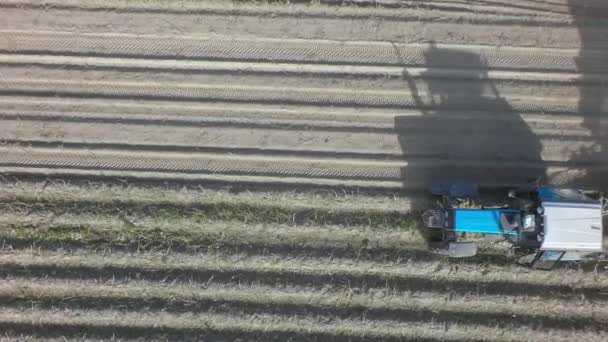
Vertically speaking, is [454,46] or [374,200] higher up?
[454,46]

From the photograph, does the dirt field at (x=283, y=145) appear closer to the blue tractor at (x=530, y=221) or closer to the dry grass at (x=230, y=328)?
the dry grass at (x=230, y=328)

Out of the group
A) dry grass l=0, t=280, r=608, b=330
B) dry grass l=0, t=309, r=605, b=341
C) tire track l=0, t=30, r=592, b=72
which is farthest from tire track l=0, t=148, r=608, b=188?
dry grass l=0, t=309, r=605, b=341

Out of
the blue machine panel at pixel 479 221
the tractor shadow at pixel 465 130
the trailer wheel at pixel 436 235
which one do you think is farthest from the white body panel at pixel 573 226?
the trailer wheel at pixel 436 235

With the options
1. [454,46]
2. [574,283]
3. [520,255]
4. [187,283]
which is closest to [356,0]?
[454,46]

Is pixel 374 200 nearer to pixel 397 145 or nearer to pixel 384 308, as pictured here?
pixel 397 145

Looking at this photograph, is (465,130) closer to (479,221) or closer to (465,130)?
(465,130)

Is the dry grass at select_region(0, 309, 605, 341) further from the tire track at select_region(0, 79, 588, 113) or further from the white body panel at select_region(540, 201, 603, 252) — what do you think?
the tire track at select_region(0, 79, 588, 113)
